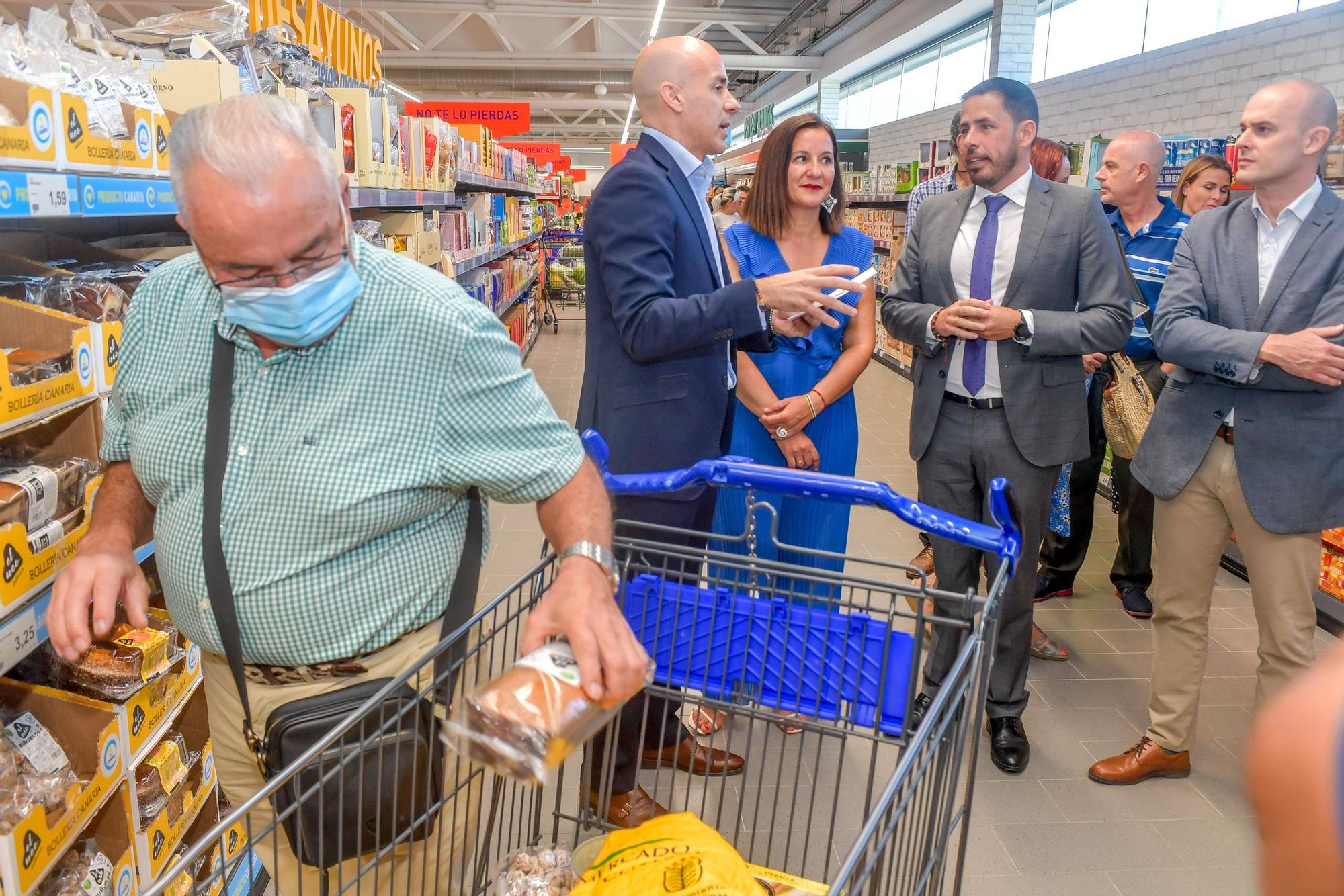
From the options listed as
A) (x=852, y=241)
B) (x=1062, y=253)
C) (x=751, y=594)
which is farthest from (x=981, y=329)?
(x=751, y=594)

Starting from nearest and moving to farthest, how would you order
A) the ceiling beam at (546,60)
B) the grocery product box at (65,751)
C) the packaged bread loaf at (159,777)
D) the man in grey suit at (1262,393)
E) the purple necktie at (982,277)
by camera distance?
the grocery product box at (65,751) < the packaged bread loaf at (159,777) < the man in grey suit at (1262,393) < the purple necktie at (982,277) < the ceiling beam at (546,60)

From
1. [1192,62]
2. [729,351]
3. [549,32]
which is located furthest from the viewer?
[549,32]

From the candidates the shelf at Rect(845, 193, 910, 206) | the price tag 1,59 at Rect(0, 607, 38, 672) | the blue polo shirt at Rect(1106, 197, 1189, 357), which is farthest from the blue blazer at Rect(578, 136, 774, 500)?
the shelf at Rect(845, 193, 910, 206)

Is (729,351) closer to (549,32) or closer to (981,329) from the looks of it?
(981,329)

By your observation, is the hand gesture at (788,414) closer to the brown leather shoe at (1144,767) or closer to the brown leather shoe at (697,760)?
the brown leather shoe at (697,760)

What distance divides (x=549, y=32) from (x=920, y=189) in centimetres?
1369

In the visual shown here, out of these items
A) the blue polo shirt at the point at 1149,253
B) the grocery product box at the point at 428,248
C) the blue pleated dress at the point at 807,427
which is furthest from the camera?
the grocery product box at the point at 428,248

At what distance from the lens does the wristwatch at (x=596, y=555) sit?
4.26ft

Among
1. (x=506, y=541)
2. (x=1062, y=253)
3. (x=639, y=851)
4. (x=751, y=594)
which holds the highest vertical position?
(x=1062, y=253)

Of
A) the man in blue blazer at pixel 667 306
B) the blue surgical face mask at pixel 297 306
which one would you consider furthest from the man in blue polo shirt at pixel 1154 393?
the blue surgical face mask at pixel 297 306

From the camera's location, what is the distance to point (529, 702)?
3.47 feet

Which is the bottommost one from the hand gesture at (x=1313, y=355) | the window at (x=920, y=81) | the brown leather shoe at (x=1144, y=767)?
the brown leather shoe at (x=1144, y=767)

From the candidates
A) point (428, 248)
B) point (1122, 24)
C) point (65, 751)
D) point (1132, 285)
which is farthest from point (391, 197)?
point (1122, 24)

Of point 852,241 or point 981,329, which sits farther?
point 852,241
